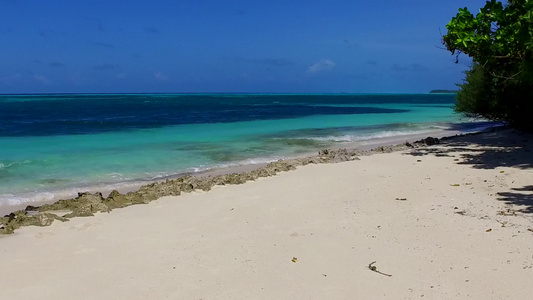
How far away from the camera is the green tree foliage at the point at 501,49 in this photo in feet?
27.8

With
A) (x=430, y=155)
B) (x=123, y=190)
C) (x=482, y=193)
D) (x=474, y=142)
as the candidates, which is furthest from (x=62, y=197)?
(x=474, y=142)

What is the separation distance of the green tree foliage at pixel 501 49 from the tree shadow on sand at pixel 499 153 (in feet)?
3.33

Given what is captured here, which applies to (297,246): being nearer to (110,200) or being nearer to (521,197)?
(110,200)

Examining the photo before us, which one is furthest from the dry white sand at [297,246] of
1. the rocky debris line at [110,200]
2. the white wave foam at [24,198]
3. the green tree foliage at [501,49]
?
the green tree foliage at [501,49]

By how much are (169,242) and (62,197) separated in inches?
156

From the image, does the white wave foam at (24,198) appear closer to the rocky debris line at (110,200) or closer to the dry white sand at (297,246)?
the rocky debris line at (110,200)

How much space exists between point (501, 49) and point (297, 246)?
23.4 feet

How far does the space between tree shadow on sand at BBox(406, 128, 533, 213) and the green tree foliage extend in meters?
1.01

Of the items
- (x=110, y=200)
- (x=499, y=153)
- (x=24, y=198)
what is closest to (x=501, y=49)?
(x=499, y=153)

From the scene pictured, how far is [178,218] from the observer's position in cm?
591

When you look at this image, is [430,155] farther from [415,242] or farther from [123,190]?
[123,190]

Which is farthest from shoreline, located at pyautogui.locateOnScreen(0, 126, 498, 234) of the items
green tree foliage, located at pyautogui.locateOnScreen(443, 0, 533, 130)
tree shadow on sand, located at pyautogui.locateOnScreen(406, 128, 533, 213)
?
green tree foliage, located at pyautogui.locateOnScreen(443, 0, 533, 130)

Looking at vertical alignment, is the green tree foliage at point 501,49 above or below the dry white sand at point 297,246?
above

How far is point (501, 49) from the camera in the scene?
9086 mm
